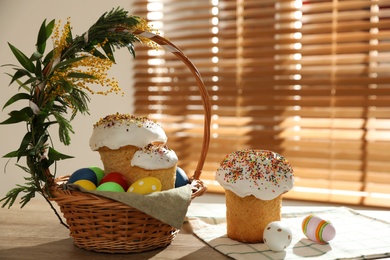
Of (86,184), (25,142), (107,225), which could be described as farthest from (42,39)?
(107,225)

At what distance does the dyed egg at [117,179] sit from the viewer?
117cm

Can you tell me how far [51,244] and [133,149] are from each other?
0.28 meters

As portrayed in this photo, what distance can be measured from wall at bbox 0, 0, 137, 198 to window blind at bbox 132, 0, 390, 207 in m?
0.12

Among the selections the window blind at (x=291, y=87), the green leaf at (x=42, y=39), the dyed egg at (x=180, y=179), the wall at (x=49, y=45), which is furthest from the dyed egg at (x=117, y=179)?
the wall at (x=49, y=45)

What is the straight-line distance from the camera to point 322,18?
230cm

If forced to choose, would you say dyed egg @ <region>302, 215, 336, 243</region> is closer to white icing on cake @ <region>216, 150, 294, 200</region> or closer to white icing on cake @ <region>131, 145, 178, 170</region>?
white icing on cake @ <region>216, 150, 294, 200</region>

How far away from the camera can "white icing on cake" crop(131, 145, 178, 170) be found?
117 centimetres

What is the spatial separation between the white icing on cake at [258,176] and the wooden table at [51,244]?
0.52 ft

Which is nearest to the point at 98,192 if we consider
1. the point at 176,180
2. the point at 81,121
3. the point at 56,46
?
the point at 176,180

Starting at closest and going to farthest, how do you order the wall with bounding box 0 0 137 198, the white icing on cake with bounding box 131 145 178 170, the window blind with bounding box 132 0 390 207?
→ 1. the white icing on cake with bounding box 131 145 178 170
2. the window blind with bounding box 132 0 390 207
3. the wall with bounding box 0 0 137 198

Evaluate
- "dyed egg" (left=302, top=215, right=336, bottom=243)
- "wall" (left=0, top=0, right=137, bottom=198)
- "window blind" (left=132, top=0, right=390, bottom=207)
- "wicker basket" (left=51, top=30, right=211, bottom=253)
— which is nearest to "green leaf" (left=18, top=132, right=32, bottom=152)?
"wicker basket" (left=51, top=30, right=211, bottom=253)

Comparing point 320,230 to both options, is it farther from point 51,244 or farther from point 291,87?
point 291,87

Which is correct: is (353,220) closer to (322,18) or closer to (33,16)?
(322,18)

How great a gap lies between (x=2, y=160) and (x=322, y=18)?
190 cm
